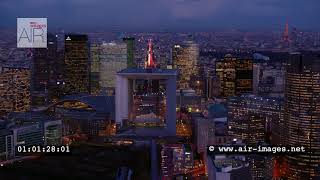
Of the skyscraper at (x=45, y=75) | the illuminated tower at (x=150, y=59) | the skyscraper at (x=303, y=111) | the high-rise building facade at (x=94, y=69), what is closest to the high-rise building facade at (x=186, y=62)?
the illuminated tower at (x=150, y=59)

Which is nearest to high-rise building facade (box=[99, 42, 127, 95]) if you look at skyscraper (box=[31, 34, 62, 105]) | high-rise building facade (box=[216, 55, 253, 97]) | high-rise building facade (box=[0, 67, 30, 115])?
skyscraper (box=[31, 34, 62, 105])

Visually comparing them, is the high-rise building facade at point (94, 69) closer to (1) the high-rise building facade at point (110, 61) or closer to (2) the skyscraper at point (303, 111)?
(1) the high-rise building facade at point (110, 61)

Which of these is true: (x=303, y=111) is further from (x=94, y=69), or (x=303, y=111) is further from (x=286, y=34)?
(x=94, y=69)

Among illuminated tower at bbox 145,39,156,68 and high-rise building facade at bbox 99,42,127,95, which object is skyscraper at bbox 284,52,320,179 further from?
high-rise building facade at bbox 99,42,127,95

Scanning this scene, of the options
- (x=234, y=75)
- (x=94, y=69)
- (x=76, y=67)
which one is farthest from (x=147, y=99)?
(x=234, y=75)

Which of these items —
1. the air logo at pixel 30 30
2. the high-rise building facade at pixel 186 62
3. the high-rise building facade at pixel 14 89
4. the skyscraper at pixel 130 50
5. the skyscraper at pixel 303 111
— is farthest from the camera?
the high-rise building facade at pixel 186 62

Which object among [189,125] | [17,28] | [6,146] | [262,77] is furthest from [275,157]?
[262,77]
